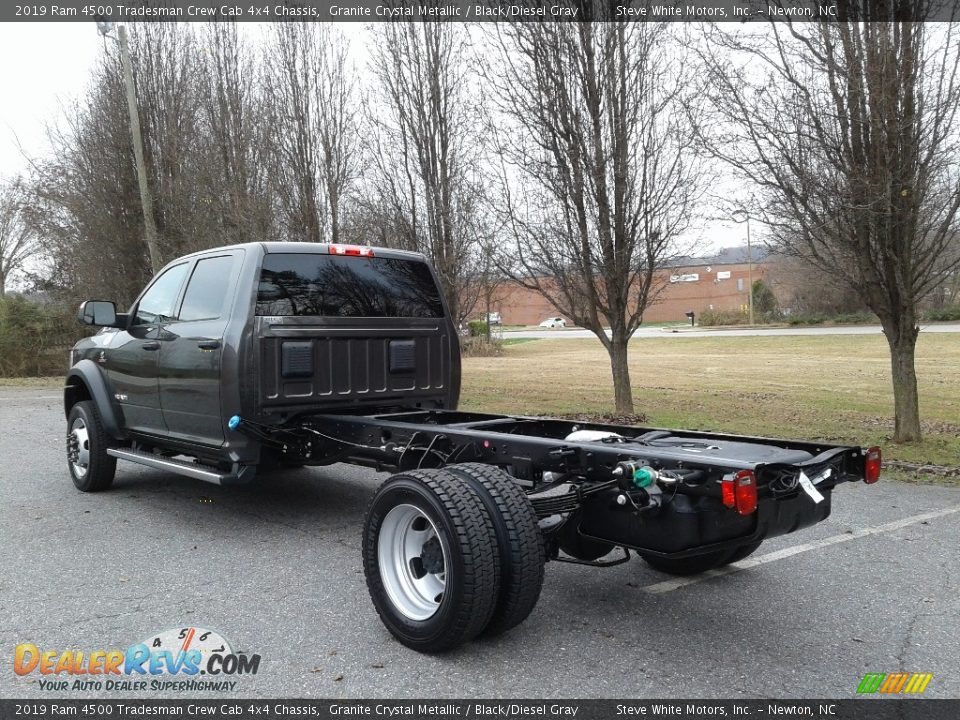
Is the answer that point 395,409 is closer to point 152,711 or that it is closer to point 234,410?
point 234,410

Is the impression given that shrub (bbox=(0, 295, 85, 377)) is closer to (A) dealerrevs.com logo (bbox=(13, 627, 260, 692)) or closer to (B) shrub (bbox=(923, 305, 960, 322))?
(A) dealerrevs.com logo (bbox=(13, 627, 260, 692))

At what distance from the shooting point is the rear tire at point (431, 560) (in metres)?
3.39

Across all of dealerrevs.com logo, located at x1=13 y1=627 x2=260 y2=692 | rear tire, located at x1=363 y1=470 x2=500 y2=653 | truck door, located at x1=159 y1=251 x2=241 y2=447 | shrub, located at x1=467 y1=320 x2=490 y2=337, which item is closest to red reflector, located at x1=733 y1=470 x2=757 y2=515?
rear tire, located at x1=363 y1=470 x2=500 y2=653

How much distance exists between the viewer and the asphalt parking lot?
3352 mm

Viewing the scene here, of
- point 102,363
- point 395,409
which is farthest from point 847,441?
point 102,363

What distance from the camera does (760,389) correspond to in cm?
1628

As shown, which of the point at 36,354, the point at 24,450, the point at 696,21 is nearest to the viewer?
the point at 696,21

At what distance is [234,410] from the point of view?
539cm

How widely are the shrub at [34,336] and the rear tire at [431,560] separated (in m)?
22.8

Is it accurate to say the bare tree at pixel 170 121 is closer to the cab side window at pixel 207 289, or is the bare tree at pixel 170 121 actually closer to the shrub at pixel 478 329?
the cab side window at pixel 207 289

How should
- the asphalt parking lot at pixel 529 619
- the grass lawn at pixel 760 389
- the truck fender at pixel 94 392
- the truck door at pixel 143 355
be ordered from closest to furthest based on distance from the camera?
the asphalt parking lot at pixel 529 619 → the truck door at pixel 143 355 → the truck fender at pixel 94 392 → the grass lawn at pixel 760 389

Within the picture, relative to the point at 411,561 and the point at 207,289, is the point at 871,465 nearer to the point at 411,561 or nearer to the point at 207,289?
the point at 411,561

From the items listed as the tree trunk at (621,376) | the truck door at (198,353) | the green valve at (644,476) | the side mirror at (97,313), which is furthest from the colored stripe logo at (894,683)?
the tree trunk at (621,376)

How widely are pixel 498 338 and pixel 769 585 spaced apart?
110 ft
